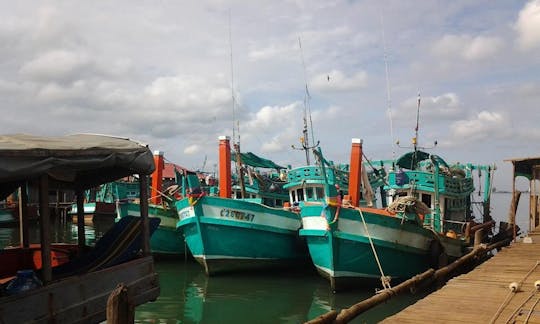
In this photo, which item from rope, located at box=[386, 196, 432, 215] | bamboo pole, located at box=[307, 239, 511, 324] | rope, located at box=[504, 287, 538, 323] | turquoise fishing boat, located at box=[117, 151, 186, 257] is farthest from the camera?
turquoise fishing boat, located at box=[117, 151, 186, 257]

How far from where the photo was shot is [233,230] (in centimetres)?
1507

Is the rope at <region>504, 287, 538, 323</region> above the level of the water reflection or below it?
above

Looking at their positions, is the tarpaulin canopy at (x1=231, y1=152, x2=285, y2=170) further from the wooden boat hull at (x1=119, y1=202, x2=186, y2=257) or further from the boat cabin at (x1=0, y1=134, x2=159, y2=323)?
the boat cabin at (x1=0, y1=134, x2=159, y2=323)

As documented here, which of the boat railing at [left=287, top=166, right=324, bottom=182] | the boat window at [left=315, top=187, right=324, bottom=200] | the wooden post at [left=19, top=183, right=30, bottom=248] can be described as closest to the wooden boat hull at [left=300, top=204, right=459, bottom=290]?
the boat railing at [left=287, top=166, right=324, bottom=182]

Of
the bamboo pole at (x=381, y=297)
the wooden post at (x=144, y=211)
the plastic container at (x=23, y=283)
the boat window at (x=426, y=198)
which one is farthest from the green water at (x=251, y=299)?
the plastic container at (x=23, y=283)

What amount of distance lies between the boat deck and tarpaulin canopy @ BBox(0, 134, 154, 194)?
4.29m

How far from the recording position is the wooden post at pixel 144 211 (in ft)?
25.5

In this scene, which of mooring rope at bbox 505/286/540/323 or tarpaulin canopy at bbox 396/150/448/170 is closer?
mooring rope at bbox 505/286/540/323

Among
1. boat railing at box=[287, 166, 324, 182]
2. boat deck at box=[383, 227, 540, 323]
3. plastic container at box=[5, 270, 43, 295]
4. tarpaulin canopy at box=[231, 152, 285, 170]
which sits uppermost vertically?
tarpaulin canopy at box=[231, 152, 285, 170]

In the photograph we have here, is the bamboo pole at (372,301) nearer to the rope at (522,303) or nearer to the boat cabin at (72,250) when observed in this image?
the rope at (522,303)

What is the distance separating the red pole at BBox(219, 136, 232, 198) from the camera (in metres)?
16.2

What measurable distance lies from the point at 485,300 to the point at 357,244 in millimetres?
5651

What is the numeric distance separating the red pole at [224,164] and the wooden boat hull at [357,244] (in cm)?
350

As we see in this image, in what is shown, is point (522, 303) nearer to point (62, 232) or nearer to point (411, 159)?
point (411, 159)
